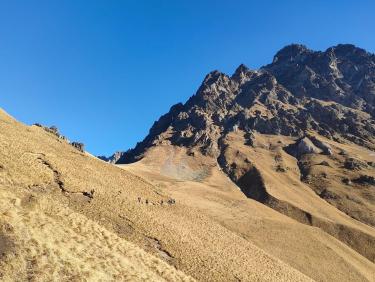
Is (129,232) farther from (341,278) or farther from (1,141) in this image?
(341,278)

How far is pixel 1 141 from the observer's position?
5059cm

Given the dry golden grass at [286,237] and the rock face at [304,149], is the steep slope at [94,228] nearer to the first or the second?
the dry golden grass at [286,237]

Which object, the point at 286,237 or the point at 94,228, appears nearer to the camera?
the point at 94,228

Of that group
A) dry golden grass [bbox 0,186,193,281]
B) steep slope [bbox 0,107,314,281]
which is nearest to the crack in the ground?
steep slope [bbox 0,107,314,281]

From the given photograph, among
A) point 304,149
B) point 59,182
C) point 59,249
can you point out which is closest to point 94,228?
point 59,249

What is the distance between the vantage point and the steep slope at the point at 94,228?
30.0 m

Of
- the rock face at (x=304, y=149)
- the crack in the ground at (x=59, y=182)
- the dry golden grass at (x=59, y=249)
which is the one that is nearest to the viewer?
the dry golden grass at (x=59, y=249)

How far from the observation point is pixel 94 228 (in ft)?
126

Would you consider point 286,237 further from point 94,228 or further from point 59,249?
point 59,249

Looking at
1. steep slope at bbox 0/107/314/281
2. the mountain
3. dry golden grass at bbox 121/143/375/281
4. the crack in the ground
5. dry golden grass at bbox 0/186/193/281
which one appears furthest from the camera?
dry golden grass at bbox 121/143/375/281

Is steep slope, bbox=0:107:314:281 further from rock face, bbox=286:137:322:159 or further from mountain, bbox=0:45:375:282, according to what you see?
rock face, bbox=286:137:322:159

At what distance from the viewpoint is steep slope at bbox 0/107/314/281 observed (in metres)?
30.0

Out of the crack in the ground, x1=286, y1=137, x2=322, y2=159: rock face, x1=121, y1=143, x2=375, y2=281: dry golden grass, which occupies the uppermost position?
x1=286, y1=137, x2=322, y2=159: rock face

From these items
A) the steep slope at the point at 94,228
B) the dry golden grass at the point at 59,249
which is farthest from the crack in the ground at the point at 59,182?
the dry golden grass at the point at 59,249
